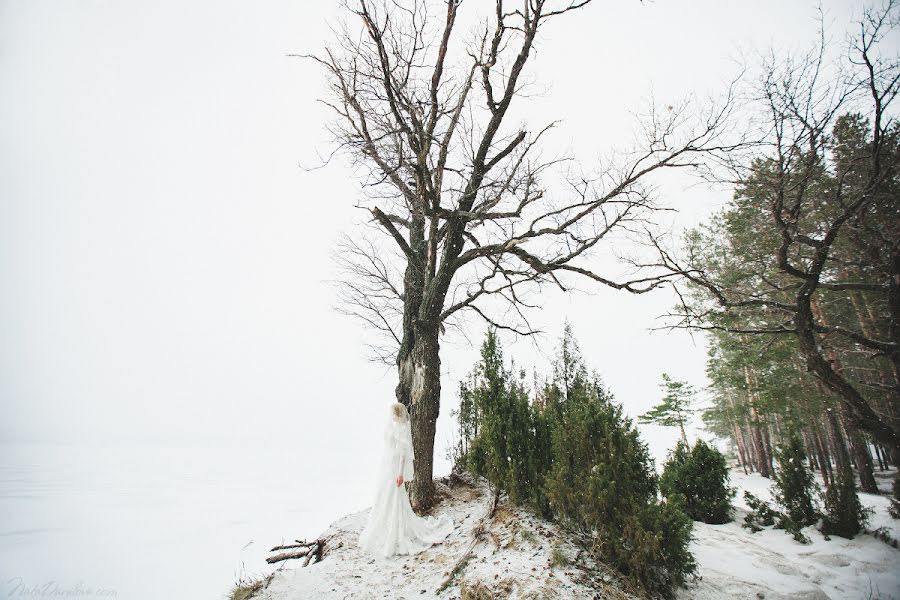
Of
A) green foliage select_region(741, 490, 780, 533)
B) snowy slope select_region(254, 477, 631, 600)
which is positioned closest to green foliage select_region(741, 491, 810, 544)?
green foliage select_region(741, 490, 780, 533)

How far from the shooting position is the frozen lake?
6754 mm

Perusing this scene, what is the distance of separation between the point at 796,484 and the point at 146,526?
19133 mm

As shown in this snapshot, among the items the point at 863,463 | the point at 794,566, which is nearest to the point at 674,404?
the point at 863,463

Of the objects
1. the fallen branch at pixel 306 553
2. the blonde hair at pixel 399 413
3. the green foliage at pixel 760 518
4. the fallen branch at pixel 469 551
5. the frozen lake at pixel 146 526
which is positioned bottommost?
the frozen lake at pixel 146 526

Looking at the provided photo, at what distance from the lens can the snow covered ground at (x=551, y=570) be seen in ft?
12.2

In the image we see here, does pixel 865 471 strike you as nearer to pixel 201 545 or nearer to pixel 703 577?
pixel 703 577

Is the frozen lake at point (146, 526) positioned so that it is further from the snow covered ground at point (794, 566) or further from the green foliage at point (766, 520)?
the green foliage at point (766, 520)

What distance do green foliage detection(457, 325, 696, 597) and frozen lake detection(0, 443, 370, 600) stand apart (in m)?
4.82

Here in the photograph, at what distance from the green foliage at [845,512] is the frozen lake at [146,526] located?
10.2 m

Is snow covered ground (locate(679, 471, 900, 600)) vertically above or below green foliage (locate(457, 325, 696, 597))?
below

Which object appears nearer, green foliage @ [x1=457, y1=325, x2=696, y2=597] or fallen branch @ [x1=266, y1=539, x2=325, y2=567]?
green foliage @ [x1=457, y1=325, x2=696, y2=597]

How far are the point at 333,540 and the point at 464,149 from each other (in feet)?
27.3

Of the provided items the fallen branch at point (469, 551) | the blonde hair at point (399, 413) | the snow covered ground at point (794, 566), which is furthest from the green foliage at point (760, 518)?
the blonde hair at point (399, 413)

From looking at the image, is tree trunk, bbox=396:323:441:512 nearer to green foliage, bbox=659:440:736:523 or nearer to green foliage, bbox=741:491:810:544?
green foliage, bbox=659:440:736:523
